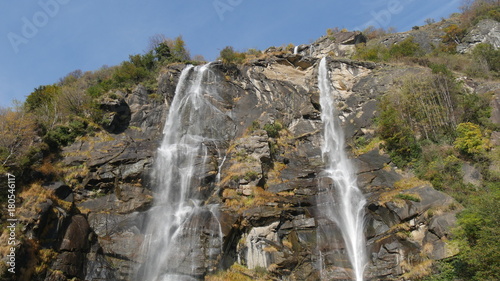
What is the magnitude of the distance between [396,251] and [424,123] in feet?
39.8

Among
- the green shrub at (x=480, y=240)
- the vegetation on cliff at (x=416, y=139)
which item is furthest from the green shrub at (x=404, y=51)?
the green shrub at (x=480, y=240)

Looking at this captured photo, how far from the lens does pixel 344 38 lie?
43.1m

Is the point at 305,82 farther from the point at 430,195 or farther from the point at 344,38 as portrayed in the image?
the point at 430,195

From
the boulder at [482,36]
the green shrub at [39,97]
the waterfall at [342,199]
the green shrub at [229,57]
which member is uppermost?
the boulder at [482,36]

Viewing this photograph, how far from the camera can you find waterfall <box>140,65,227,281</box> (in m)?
16.3

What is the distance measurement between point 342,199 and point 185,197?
10514 mm


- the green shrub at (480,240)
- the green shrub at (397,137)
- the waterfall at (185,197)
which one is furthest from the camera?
the green shrub at (397,137)

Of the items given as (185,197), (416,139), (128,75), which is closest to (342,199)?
(416,139)

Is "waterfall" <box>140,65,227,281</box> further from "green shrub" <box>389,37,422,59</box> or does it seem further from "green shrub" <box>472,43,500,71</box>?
"green shrub" <box>472,43,500,71</box>

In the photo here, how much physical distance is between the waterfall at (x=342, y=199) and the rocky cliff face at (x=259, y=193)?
1.65 ft

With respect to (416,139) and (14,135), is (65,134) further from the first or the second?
(416,139)

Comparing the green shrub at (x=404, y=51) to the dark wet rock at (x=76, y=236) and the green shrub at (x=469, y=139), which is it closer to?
the green shrub at (x=469, y=139)

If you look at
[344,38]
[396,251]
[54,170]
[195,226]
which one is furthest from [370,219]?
[344,38]

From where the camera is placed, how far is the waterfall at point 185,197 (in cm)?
1630
